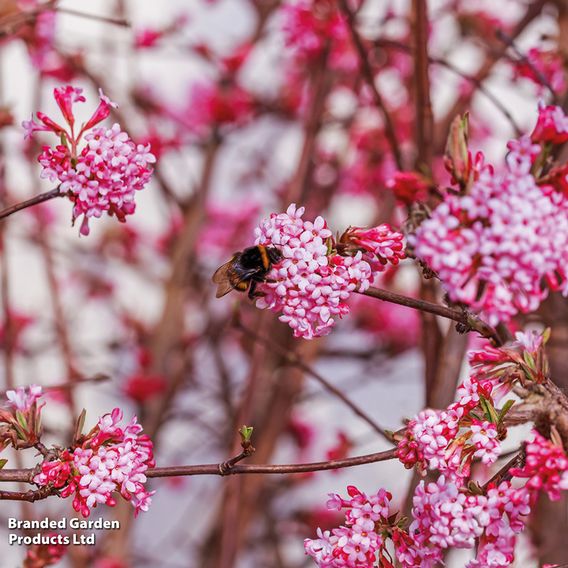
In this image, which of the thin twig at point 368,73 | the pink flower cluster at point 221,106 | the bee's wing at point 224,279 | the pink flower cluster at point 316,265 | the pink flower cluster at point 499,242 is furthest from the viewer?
the pink flower cluster at point 221,106

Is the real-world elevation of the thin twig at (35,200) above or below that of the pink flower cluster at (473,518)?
above

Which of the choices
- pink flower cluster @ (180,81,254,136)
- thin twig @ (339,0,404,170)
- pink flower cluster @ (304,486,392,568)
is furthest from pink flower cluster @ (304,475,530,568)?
pink flower cluster @ (180,81,254,136)

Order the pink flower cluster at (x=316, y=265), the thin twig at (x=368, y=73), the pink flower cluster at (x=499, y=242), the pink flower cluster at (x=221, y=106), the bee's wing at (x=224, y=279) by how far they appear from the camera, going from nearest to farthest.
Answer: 1. the pink flower cluster at (x=499, y=242)
2. the pink flower cluster at (x=316, y=265)
3. the bee's wing at (x=224, y=279)
4. the thin twig at (x=368, y=73)
5. the pink flower cluster at (x=221, y=106)

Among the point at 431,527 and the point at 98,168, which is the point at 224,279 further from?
the point at 431,527

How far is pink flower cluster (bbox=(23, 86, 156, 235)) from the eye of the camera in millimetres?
641

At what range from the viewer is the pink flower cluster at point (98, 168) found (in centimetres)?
64

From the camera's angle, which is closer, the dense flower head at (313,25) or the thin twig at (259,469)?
the thin twig at (259,469)

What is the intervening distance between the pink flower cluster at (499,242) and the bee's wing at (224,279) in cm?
23

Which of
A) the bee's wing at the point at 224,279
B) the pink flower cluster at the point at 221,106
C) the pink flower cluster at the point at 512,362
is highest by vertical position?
the pink flower cluster at the point at 221,106

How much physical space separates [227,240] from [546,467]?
6.50ft

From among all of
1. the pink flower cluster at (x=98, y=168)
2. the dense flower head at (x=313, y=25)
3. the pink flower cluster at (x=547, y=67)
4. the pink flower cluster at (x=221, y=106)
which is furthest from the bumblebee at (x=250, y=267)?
the pink flower cluster at (x=221, y=106)

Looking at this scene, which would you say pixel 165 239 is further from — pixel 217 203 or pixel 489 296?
pixel 489 296

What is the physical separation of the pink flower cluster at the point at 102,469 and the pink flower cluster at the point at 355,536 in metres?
0.15

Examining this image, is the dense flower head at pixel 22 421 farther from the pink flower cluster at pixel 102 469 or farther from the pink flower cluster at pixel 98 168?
the pink flower cluster at pixel 98 168
